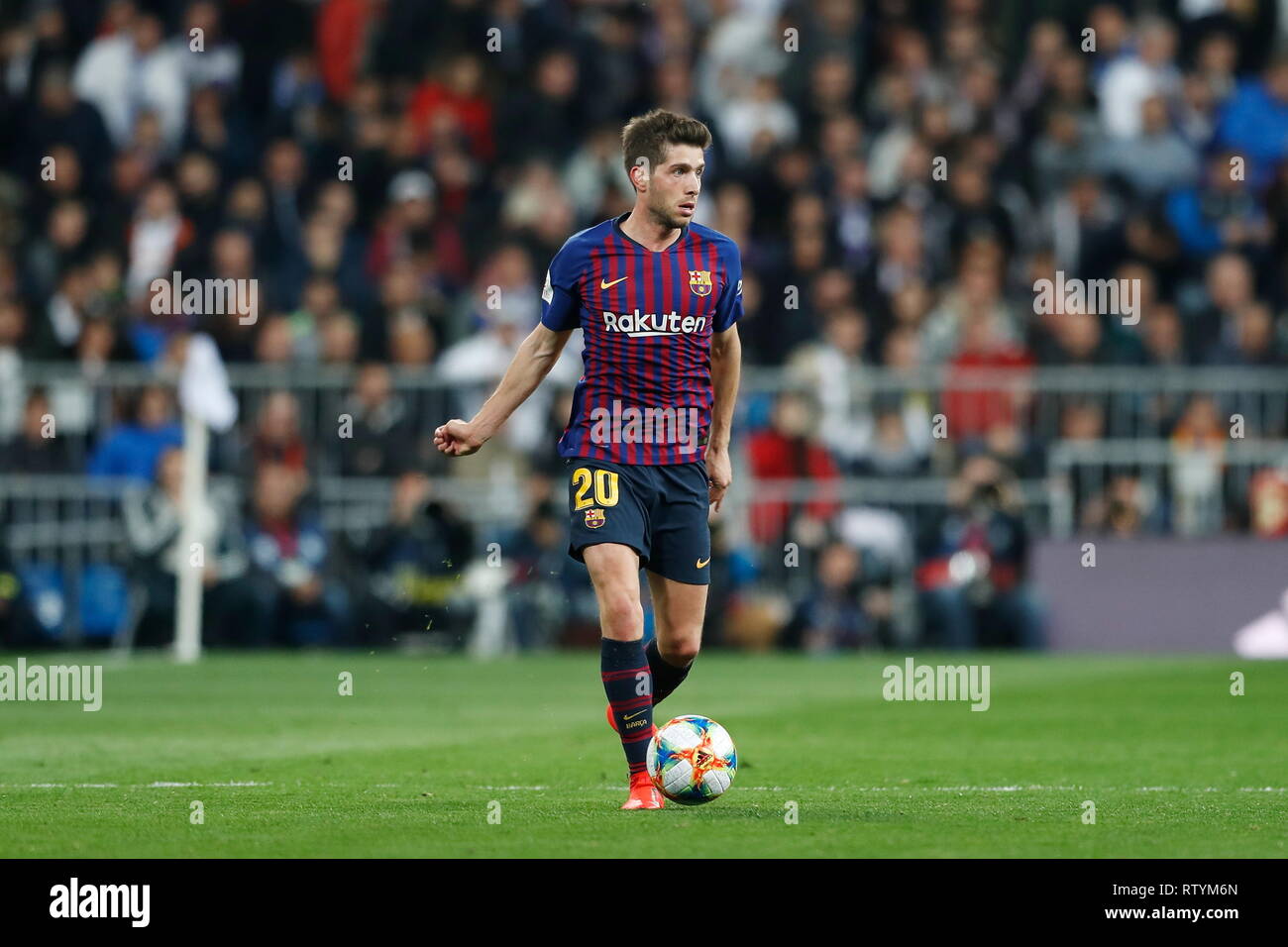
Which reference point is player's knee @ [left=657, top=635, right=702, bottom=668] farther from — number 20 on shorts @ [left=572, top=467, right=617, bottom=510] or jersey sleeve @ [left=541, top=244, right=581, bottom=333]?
jersey sleeve @ [left=541, top=244, right=581, bottom=333]

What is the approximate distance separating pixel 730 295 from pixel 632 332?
1.65ft

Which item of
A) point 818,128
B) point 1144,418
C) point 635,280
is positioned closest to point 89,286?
point 818,128

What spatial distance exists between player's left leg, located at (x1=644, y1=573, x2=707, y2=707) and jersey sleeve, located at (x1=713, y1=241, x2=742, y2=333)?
1.09m

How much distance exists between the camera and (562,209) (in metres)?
22.3

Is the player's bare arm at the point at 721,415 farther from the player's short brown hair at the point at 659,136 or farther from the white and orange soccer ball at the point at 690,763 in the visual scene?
the white and orange soccer ball at the point at 690,763

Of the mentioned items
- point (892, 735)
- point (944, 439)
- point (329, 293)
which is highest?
point (329, 293)

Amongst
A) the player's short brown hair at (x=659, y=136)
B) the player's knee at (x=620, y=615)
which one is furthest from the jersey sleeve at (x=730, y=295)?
the player's knee at (x=620, y=615)

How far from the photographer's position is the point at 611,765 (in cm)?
1140

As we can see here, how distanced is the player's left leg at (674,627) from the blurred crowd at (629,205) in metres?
9.72

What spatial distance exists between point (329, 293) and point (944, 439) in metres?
5.79

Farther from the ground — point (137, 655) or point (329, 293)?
point (329, 293)

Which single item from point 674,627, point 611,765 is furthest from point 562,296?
point 611,765

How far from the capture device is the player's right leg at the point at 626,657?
947 cm

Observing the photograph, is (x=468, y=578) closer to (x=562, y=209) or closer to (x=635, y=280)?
(x=562, y=209)
